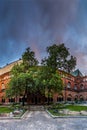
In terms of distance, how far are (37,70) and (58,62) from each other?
19.2 ft

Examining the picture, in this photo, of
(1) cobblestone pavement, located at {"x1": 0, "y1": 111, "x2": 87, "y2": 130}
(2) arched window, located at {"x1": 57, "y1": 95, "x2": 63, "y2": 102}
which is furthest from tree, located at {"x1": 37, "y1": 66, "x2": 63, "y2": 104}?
(1) cobblestone pavement, located at {"x1": 0, "y1": 111, "x2": 87, "y2": 130}

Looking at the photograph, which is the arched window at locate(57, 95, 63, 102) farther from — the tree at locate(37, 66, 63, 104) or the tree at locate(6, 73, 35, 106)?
the tree at locate(6, 73, 35, 106)

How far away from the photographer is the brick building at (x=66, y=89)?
4617cm

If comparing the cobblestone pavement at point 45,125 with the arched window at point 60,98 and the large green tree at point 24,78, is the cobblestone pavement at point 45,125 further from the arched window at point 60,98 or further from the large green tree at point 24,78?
the arched window at point 60,98

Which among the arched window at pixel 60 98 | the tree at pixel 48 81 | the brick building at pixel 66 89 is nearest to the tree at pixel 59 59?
the tree at pixel 48 81

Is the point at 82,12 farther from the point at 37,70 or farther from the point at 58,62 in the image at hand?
the point at 37,70

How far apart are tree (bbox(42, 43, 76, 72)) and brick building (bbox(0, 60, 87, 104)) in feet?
29.9

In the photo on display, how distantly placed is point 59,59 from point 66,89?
1720cm

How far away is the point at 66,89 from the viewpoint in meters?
50.9

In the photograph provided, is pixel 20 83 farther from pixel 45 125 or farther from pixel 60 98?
pixel 45 125

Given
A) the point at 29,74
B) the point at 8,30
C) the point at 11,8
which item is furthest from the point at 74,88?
the point at 11,8

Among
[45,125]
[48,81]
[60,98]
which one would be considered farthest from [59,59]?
[45,125]

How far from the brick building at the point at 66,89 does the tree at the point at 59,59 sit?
912 centimetres

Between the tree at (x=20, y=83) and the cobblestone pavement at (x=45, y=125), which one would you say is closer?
the cobblestone pavement at (x=45, y=125)
